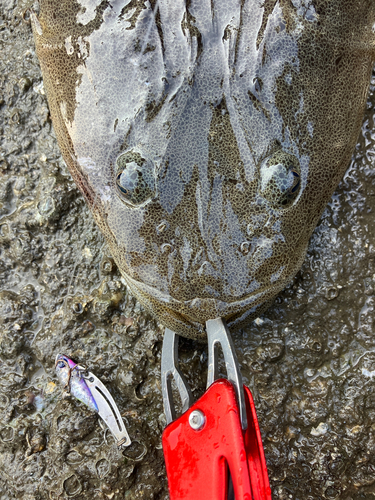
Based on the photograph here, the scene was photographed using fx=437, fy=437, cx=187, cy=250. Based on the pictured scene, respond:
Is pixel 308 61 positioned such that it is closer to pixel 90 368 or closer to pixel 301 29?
pixel 301 29

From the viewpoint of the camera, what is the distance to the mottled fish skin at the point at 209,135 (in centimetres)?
199

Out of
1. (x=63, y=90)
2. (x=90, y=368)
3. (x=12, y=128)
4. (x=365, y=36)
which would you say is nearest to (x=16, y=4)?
(x=12, y=128)

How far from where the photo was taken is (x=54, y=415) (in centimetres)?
270

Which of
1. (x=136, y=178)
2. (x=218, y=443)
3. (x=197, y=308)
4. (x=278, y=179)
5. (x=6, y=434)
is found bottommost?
(x=6, y=434)

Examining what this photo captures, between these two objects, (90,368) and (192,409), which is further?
(90,368)

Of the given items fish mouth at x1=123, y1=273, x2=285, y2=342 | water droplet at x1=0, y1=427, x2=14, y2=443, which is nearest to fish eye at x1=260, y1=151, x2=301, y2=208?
fish mouth at x1=123, y1=273, x2=285, y2=342

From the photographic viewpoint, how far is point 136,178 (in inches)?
77.9

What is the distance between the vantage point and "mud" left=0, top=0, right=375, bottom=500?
2602mm

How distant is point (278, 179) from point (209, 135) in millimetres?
378

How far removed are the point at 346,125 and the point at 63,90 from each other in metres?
1.47

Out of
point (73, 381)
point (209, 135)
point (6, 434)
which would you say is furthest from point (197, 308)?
point (6, 434)

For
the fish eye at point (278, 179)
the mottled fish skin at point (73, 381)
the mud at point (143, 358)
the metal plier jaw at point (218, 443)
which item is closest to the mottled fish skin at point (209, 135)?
the fish eye at point (278, 179)

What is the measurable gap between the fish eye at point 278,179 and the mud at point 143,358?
84cm

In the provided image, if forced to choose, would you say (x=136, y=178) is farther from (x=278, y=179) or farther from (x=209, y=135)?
(x=278, y=179)
